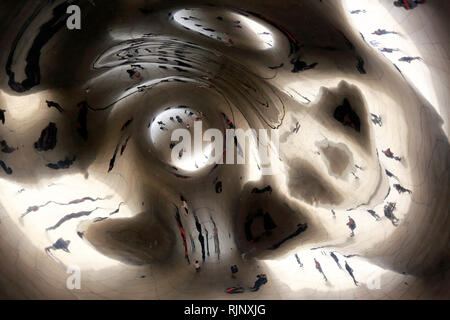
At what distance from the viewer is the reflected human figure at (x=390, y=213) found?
59 cm

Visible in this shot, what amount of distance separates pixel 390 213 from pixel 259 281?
0.81ft

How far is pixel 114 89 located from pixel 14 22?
257 mm

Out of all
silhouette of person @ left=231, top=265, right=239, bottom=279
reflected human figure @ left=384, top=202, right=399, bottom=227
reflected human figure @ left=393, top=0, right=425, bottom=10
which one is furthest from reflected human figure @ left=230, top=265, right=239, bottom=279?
reflected human figure @ left=393, top=0, right=425, bottom=10

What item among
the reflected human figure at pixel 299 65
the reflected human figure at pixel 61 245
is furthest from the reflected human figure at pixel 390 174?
the reflected human figure at pixel 61 245

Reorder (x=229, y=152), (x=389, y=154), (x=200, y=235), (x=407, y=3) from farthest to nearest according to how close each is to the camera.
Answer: (x=229, y=152) < (x=200, y=235) < (x=389, y=154) < (x=407, y=3)

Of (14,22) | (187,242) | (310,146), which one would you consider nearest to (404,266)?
(310,146)

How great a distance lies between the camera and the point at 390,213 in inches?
23.6

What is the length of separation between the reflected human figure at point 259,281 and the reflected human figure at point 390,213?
231mm

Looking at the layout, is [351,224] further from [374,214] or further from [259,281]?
[259,281]

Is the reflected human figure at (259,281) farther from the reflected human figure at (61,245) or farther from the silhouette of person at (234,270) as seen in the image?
the reflected human figure at (61,245)

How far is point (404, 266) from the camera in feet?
1.82

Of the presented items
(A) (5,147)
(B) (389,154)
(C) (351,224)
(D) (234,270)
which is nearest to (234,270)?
(D) (234,270)
